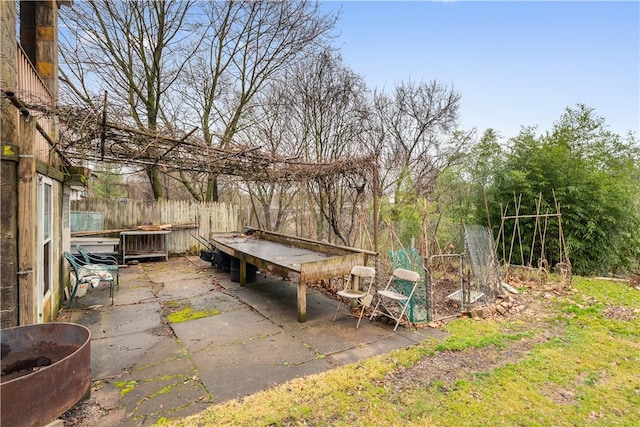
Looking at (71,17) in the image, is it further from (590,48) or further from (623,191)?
(623,191)

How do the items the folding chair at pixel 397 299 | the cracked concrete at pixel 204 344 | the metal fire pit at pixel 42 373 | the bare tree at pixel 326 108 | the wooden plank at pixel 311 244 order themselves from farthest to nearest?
the bare tree at pixel 326 108, the wooden plank at pixel 311 244, the folding chair at pixel 397 299, the cracked concrete at pixel 204 344, the metal fire pit at pixel 42 373

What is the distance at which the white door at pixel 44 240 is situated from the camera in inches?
133

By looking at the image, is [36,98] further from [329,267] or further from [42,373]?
[329,267]

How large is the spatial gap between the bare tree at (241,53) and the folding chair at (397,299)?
6807mm

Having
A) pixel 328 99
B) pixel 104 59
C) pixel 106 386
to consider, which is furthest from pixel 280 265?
pixel 104 59

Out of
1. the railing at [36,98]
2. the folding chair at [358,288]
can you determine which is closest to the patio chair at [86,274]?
the railing at [36,98]

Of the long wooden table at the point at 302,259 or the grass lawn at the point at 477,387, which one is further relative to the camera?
the long wooden table at the point at 302,259

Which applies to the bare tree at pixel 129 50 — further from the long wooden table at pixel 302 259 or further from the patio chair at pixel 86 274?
the long wooden table at pixel 302 259

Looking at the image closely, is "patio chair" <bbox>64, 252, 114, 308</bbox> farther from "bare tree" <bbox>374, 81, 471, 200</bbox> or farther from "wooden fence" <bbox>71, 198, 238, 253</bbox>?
"bare tree" <bbox>374, 81, 471, 200</bbox>

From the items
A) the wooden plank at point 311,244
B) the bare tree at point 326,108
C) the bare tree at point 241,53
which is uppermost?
the bare tree at point 241,53

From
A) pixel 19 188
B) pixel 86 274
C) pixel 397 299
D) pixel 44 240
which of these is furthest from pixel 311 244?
pixel 19 188

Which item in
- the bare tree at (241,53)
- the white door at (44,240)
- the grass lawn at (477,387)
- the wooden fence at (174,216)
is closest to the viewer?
the grass lawn at (477,387)

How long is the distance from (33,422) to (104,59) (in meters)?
10.6

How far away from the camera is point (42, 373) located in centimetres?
200
